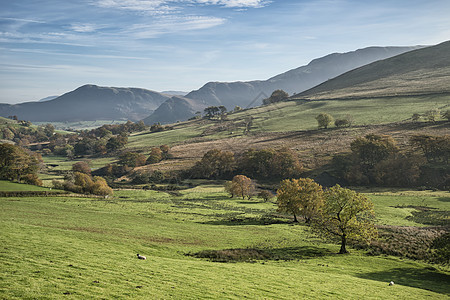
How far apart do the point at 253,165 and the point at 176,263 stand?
95.5m

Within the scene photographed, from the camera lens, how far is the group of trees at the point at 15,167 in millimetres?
82312

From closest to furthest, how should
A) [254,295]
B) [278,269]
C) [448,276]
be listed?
1. [254,295]
2. [278,269]
3. [448,276]

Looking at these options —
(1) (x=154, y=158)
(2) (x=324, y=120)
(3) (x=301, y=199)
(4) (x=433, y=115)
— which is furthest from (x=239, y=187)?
(4) (x=433, y=115)

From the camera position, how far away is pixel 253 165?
397ft

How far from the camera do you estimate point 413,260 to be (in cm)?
3716

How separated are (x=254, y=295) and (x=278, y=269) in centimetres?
893

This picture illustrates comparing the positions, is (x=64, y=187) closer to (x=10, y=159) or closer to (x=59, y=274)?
(x=10, y=159)

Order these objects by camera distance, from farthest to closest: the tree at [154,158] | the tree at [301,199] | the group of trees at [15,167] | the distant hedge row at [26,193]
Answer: the tree at [154,158], the group of trees at [15,167], the distant hedge row at [26,193], the tree at [301,199]

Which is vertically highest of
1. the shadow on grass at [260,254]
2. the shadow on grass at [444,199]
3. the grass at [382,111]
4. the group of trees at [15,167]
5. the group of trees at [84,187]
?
the grass at [382,111]

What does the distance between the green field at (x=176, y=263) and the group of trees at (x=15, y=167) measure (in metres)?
38.9

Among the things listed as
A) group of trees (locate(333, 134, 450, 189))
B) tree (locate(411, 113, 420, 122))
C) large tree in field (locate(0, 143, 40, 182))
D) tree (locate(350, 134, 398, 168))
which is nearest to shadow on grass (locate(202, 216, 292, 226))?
group of trees (locate(333, 134, 450, 189))

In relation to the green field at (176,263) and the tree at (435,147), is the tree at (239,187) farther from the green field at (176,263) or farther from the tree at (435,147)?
the tree at (435,147)

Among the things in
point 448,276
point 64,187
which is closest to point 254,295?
point 448,276

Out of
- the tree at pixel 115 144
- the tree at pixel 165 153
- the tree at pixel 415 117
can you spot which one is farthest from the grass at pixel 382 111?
the tree at pixel 115 144
